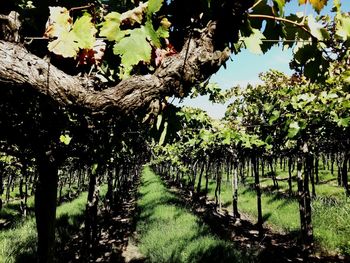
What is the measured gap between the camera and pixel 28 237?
39.2 feet

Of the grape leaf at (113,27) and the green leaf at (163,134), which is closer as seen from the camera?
the grape leaf at (113,27)

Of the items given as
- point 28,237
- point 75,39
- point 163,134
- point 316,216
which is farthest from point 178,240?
point 75,39

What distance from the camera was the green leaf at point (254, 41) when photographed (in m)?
1.89

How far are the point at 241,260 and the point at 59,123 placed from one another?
6.67m

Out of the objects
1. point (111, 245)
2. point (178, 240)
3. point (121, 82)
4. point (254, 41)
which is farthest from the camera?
point (111, 245)

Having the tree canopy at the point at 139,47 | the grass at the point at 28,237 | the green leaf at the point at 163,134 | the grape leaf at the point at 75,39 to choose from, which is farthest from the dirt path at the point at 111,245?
the grape leaf at the point at 75,39

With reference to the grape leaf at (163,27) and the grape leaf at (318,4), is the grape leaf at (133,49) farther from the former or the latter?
the grape leaf at (318,4)

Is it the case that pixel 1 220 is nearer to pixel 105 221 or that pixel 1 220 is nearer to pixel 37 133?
pixel 105 221

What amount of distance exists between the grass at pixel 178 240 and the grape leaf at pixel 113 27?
8.01 meters

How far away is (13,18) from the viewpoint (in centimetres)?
160

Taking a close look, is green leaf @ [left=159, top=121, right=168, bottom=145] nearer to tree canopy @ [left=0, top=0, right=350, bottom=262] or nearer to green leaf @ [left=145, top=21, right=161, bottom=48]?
tree canopy @ [left=0, top=0, right=350, bottom=262]

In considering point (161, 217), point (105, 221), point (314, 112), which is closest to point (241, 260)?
point (314, 112)

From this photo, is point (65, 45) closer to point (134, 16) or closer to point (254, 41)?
point (134, 16)

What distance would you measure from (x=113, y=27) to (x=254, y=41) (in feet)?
2.65
